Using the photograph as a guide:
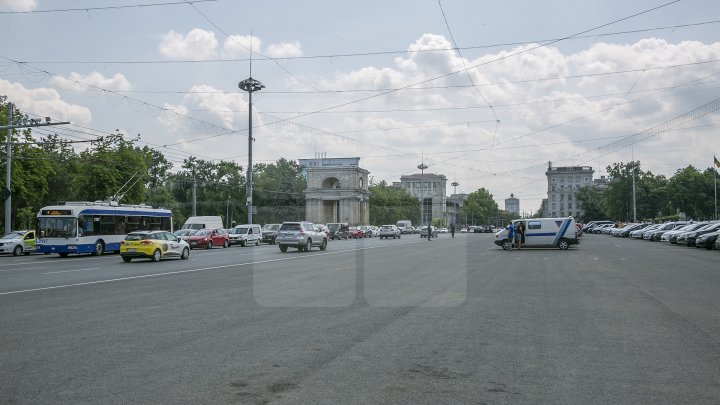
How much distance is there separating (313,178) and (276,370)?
10099 centimetres

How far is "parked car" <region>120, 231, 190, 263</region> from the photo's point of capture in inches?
1078

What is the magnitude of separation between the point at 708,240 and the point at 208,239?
3355cm

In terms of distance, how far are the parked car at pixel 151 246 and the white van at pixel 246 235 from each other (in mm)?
17668

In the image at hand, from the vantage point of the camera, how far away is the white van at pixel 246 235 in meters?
47.8

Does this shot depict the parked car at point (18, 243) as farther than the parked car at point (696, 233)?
No

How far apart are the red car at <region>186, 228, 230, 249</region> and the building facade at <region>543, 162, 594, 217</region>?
148 m

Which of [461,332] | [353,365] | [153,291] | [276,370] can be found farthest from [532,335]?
[153,291]

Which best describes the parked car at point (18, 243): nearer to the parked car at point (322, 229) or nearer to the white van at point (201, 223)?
the white van at point (201, 223)

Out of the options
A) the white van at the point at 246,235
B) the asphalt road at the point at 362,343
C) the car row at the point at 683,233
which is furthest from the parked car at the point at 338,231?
the asphalt road at the point at 362,343

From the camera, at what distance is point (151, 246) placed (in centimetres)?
2778

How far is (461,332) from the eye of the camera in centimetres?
876

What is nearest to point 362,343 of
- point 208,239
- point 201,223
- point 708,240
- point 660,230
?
point 708,240

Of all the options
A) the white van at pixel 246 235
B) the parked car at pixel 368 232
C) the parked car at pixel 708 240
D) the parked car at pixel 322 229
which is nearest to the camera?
the parked car at pixel 708 240

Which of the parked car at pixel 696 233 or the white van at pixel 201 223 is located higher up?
the white van at pixel 201 223
